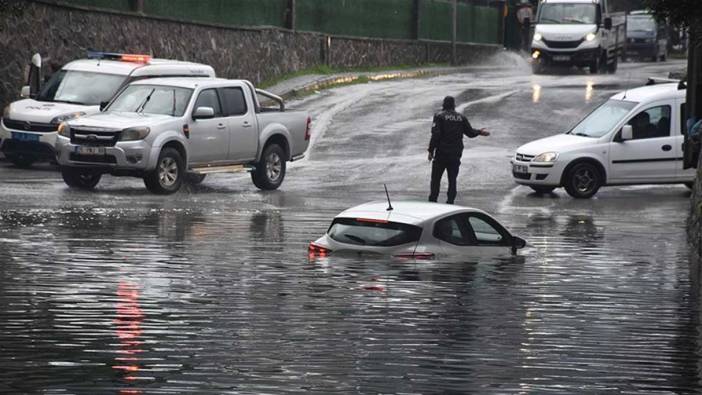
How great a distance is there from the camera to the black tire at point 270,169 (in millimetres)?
28422

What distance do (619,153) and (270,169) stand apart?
6.08 m

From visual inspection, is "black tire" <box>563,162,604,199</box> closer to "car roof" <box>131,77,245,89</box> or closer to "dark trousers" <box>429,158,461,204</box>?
"dark trousers" <box>429,158,461,204</box>

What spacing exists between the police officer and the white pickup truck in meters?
3.89

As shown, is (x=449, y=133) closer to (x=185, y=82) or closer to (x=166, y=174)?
(x=166, y=174)

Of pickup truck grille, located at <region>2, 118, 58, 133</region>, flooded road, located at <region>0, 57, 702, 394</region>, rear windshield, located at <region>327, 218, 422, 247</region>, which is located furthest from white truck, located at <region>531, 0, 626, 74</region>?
rear windshield, located at <region>327, 218, 422, 247</region>

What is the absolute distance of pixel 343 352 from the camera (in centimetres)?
1263

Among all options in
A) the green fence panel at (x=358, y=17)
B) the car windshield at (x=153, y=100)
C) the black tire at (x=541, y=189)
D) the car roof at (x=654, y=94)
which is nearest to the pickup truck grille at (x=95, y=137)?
the car windshield at (x=153, y=100)

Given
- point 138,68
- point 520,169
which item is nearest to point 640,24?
point 520,169

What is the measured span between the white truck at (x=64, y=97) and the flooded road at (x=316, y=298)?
78cm

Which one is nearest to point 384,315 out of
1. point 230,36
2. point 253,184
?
point 253,184

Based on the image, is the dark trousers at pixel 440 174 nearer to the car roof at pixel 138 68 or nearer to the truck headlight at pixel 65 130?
the truck headlight at pixel 65 130

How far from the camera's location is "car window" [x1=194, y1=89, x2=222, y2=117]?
89.4ft

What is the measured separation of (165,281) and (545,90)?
2956cm

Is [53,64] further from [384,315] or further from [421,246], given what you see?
[384,315]
